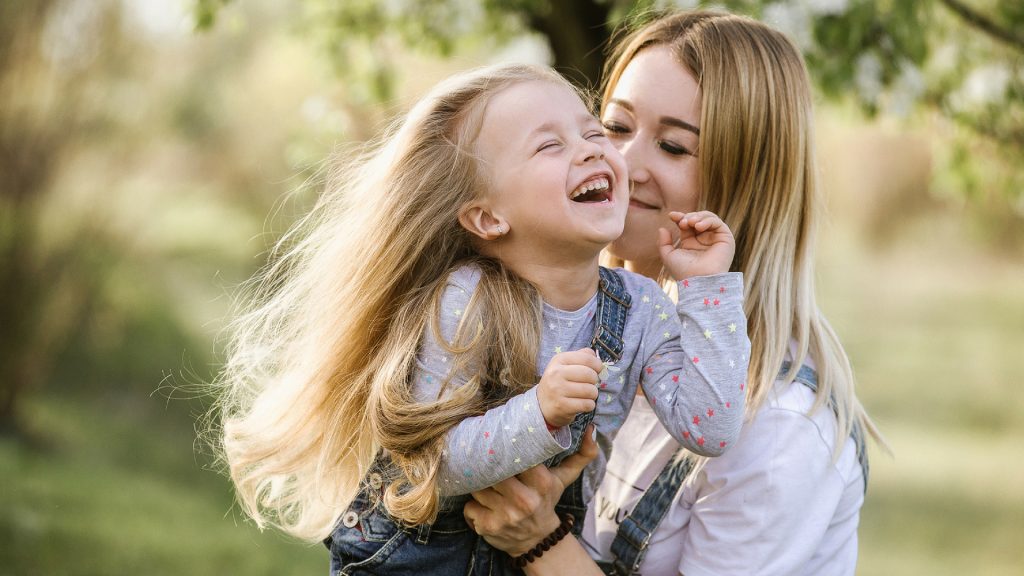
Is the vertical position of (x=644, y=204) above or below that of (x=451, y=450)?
above

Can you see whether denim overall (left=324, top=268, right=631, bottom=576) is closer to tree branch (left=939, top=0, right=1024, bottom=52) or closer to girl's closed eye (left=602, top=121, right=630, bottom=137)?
girl's closed eye (left=602, top=121, right=630, bottom=137)

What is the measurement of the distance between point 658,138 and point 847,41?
5.23 ft

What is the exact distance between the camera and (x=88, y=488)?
307 inches

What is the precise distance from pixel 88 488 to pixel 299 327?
6061mm

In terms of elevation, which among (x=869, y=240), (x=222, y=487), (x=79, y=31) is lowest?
(x=869, y=240)

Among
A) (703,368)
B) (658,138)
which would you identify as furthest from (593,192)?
(703,368)

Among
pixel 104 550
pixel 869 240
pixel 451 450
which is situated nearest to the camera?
pixel 451 450

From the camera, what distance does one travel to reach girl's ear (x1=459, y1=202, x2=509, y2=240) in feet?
7.49

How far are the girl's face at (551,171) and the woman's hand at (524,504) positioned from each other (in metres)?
0.42

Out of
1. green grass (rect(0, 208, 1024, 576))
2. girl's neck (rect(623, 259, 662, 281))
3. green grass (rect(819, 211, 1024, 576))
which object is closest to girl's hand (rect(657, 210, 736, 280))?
girl's neck (rect(623, 259, 662, 281))

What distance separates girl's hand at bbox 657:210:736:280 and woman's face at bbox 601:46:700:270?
178 mm

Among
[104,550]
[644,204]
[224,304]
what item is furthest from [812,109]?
[224,304]

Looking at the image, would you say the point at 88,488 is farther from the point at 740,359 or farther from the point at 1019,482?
the point at 1019,482

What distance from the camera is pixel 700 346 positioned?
83.7 inches
